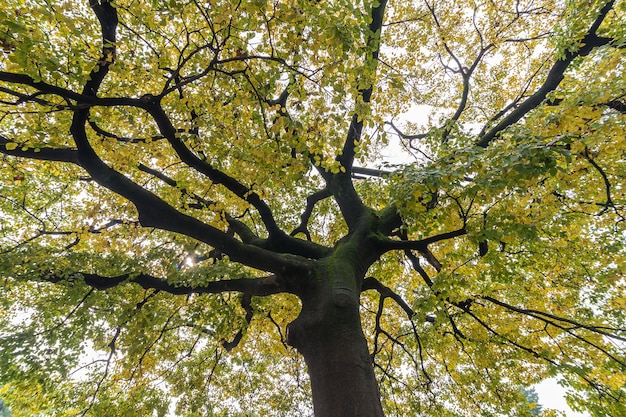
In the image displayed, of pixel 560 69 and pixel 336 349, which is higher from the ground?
pixel 560 69

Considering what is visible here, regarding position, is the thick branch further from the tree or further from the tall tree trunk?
the tall tree trunk

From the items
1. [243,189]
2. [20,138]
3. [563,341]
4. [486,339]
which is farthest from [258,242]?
[563,341]

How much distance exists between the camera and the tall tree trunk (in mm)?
2709

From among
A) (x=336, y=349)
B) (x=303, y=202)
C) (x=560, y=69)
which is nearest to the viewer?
(x=336, y=349)

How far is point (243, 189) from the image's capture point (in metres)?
4.39

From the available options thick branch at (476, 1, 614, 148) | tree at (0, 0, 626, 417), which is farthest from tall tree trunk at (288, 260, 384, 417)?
thick branch at (476, 1, 614, 148)

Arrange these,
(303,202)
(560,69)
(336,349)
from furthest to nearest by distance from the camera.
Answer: (303,202) → (560,69) → (336,349)

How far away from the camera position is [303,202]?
839 cm

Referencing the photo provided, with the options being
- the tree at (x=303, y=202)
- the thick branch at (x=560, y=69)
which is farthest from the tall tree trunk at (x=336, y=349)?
the thick branch at (x=560, y=69)

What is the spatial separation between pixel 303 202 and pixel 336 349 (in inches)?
221

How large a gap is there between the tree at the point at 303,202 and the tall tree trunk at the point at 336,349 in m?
0.03

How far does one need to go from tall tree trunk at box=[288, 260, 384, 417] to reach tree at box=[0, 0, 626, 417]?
3cm

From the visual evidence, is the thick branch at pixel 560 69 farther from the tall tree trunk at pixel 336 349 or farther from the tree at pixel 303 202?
the tall tree trunk at pixel 336 349

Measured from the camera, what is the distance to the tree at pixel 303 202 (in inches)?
114
